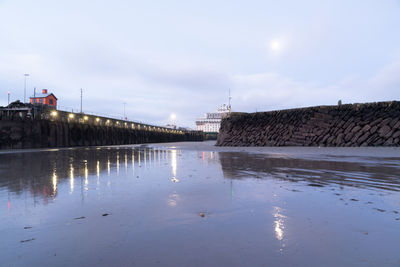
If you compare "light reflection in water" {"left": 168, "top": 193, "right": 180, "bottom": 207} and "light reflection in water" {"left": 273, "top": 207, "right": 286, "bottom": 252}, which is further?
"light reflection in water" {"left": 168, "top": 193, "right": 180, "bottom": 207}

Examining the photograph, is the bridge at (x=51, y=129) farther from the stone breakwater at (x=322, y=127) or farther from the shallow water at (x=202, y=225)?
the shallow water at (x=202, y=225)

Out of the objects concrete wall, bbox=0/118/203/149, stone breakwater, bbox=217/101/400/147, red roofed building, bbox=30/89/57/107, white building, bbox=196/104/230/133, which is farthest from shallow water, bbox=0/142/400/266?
white building, bbox=196/104/230/133

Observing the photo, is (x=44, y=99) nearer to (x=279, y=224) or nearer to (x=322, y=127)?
(x=322, y=127)

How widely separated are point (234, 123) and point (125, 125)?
105ft

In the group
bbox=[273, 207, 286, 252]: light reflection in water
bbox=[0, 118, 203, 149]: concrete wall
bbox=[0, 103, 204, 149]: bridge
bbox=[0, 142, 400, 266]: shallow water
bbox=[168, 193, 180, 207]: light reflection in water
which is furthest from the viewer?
bbox=[0, 103, 204, 149]: bridge

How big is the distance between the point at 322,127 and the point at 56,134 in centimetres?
3011

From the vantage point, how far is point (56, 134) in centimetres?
2873

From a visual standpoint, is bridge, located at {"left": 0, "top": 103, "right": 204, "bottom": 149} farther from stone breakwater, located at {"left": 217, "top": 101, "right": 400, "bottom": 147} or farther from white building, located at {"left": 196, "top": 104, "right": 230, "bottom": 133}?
white building, located at {"left": 196, "top": 104, "right": 230, "bottom": 133}

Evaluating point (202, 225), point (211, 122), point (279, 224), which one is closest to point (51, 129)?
point (202, 225)

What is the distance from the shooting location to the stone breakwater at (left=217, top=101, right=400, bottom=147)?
16.8 m

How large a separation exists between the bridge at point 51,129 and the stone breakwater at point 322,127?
21.3m

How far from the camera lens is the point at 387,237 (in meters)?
2.44

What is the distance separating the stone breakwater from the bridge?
2133cm

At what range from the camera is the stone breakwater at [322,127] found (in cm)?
1680
